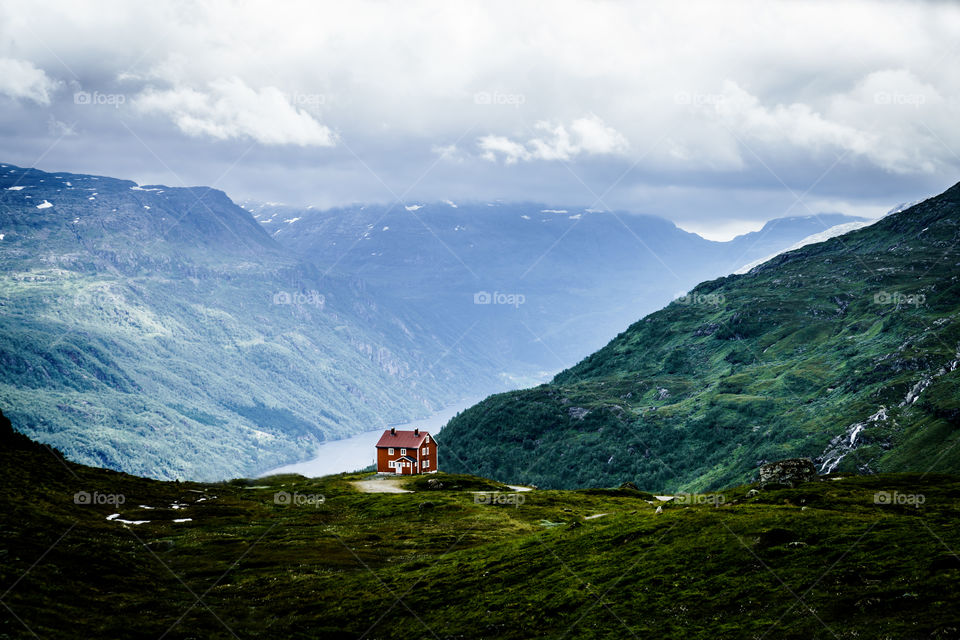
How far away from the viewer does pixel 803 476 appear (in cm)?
8944

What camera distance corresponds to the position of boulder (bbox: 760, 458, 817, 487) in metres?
88.7

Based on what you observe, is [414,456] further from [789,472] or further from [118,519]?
[789,472]

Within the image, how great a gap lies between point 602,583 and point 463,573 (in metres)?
14.3

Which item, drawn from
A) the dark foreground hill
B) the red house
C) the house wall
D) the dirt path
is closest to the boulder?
the dark foreground hill

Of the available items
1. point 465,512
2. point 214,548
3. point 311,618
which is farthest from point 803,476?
point 214,548

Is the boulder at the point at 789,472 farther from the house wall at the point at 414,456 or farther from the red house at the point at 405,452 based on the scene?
the house wall at the point at 414,456

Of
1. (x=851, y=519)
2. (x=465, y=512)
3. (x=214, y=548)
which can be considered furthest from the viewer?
(x=465, y=512)

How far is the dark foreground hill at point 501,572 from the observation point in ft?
139

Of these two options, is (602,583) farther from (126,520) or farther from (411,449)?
(411,449)

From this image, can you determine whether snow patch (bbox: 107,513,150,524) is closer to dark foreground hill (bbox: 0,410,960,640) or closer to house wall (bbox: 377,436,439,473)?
dark foreground hill (bbox: 0,410,960,640)

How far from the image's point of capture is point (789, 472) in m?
89.6

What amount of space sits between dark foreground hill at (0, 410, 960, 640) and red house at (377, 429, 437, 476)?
292 ft

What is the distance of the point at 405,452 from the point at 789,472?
366 ft

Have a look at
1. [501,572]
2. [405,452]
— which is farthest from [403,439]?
[501,572]
